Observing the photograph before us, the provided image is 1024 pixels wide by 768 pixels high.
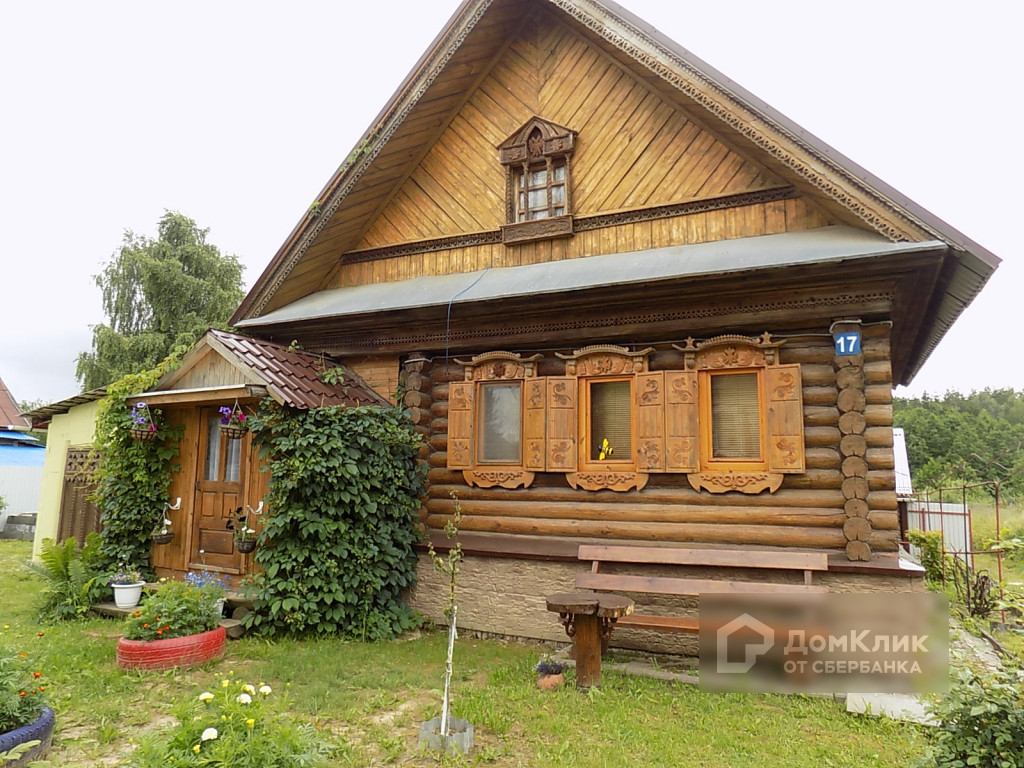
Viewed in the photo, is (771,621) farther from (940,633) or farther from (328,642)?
(328,642)

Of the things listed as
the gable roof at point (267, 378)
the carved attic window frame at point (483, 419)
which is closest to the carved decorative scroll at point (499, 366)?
the carved attic window frame at point (483, 419)

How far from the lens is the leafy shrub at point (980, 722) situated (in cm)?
301

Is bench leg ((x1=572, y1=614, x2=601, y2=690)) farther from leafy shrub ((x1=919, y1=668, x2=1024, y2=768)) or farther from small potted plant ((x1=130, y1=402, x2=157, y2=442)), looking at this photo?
small potted plant ((x1=130, y1=402, x2=157, y2=442))

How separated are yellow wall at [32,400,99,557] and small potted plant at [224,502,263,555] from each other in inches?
220

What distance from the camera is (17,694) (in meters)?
4.12

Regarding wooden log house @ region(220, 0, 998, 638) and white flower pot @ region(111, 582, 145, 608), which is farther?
white flower pot @ region(111, 582, 145, 608)

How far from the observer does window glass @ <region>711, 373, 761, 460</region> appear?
22.8 feet

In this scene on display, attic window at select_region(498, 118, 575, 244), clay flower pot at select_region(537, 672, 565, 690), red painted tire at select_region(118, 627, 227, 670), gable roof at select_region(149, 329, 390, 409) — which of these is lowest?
clay flower pot at select_region(537, 672, 565, 690)

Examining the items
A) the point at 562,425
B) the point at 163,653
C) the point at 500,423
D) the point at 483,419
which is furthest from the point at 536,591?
the point at 163,653

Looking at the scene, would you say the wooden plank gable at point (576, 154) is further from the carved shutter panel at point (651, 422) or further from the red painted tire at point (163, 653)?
the red painted tire at point (163, 653)

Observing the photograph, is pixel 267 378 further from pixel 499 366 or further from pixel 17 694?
pixel 17 694

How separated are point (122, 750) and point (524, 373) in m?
5.26

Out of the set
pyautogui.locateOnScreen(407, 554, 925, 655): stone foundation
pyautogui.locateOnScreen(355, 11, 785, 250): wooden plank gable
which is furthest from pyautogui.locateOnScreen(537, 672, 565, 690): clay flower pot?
pyautogui.locateOnScreen(355, 11, 785, 250): wooden plank gable

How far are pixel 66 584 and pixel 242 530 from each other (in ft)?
7.88
